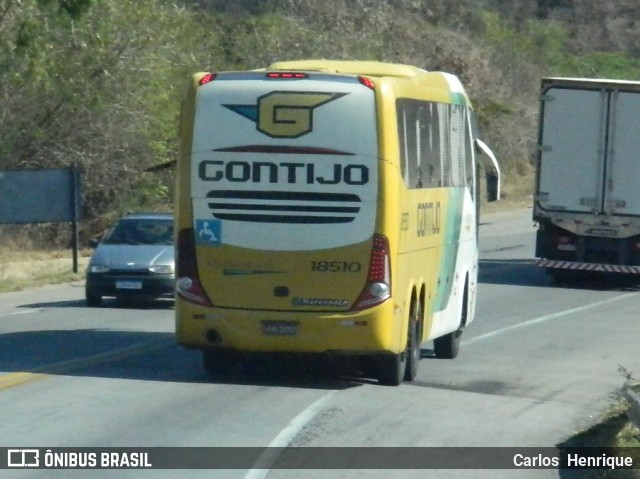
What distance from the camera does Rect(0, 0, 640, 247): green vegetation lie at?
30922mm

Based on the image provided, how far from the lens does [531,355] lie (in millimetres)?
17375

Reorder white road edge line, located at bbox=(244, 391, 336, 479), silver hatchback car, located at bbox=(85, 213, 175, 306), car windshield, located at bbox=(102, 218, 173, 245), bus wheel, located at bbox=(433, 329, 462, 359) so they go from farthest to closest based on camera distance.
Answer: car windshield, located at bbox=(102, 218, 173, 245) < silver hatchback car, located at bbox=(85, 213, 175, 306) < bus wheel, located at bbox=(433, 329, 462, 359) < white road edge line, located at bbox=(244, 391, 336, 479)

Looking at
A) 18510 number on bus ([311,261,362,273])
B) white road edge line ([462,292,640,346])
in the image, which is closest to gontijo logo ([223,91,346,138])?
18510 number on bus ([311,261,362,273])

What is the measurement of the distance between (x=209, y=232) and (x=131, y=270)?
27.1 ft

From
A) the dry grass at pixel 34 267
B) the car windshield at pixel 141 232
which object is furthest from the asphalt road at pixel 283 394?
the dry grass at pixel 34 267

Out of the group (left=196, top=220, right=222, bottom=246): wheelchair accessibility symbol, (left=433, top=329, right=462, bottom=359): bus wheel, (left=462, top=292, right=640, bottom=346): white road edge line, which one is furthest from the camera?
(left=462, top=292, right=640, bottom=346): white road edge line

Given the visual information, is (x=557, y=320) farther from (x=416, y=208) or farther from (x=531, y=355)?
(x=416, y=208)

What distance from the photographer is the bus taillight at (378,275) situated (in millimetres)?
13352

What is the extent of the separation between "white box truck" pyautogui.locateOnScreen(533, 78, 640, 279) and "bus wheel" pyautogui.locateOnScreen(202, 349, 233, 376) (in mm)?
13948

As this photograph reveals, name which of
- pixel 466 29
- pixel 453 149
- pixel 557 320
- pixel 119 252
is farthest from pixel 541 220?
pixel 466 29

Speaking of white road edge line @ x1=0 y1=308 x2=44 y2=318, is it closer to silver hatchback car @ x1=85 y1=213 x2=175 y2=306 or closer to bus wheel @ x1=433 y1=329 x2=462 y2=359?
silver hatchback car @ x1=85 y1=213 x2=175 y2=306

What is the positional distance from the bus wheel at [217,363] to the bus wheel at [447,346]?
3242 millimetres

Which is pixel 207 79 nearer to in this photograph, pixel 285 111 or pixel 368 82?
pixel 285 111

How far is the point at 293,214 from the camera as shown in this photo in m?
13.5
